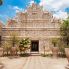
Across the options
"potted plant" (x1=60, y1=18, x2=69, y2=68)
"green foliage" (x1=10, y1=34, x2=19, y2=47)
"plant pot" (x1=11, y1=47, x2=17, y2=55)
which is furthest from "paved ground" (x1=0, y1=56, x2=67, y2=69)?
"potted plant" (x1=60, y1=18, x2=69, y2=68)

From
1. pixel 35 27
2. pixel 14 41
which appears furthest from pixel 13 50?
pixel 35 27

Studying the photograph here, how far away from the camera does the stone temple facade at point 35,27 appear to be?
22875 millimetres

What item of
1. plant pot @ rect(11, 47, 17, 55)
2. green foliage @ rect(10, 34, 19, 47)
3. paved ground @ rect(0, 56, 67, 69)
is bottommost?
paved ground @ rect(0, 56, 67, 69)

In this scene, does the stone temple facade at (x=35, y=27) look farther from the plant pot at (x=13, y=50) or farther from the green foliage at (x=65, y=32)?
the plant pot at (x=13, y=50)

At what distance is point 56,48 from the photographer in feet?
62.0

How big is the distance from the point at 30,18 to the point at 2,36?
255 inches

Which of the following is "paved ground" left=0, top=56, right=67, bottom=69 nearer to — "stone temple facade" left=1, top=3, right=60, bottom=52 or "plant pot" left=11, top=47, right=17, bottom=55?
"plant pot" left=11, top=47, right=17, bottom=55

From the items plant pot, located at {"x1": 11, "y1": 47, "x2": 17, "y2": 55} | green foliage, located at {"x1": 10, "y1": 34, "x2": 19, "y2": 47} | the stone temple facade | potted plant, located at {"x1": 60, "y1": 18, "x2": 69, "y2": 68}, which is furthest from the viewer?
the stone temple facade

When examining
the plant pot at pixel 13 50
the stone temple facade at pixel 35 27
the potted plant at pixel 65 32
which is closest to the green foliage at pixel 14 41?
the plant pot at pixel 13 50

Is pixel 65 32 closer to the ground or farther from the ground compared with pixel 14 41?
farther from the ground

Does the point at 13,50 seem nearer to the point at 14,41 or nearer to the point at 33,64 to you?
the point at 14,41

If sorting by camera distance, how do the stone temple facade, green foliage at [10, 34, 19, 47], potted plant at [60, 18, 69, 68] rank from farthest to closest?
1. the stone temple facade
2. green foliage at [10, 34, 19, 47]
3. potted plant at [60, 18, 69, 68]

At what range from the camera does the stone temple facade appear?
2288 cm

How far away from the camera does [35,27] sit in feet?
76.3
